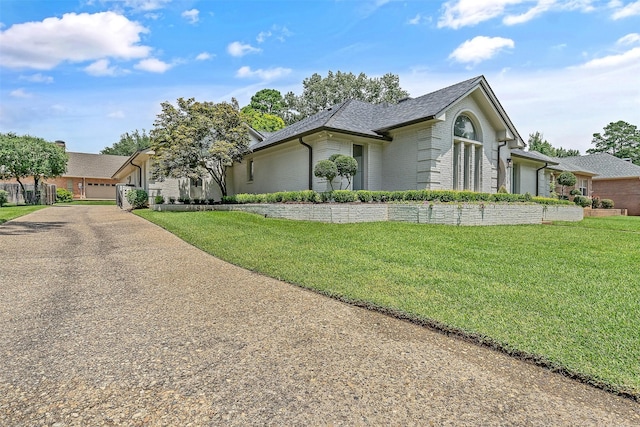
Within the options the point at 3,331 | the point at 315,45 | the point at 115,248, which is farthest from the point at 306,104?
the point at 3,331

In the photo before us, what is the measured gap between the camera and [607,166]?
30.2 m

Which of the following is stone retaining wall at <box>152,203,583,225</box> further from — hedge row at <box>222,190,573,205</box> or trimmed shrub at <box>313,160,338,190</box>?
trimmed shrub at <box>313,160,338,190</box>

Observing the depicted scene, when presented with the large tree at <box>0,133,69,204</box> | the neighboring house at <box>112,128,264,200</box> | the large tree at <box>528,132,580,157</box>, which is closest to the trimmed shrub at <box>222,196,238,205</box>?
the neighboring house at <box>112,128,264,200</box>

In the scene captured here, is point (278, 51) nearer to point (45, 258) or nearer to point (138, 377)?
point (45, 258)

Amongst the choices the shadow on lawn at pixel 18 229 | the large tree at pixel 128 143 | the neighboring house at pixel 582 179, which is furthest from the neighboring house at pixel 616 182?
the large tree at pixel 128 143

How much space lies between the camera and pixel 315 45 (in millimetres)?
14680

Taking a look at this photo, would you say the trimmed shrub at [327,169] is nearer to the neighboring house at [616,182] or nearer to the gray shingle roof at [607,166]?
the neighboring house at [616,182]

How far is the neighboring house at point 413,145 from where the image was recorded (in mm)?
14141

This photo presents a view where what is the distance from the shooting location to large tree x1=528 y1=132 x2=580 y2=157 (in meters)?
47.8

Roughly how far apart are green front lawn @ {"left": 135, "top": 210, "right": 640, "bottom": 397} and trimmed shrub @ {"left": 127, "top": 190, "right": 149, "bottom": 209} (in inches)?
491

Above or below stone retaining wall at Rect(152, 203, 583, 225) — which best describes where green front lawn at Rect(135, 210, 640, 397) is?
below

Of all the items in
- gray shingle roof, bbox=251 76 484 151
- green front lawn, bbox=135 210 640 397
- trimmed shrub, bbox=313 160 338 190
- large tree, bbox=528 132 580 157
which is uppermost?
large tree, bbox=528 132 580 157

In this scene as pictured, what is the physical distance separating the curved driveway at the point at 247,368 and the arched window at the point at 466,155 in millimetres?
12789

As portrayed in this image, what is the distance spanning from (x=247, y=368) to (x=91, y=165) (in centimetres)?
4631
